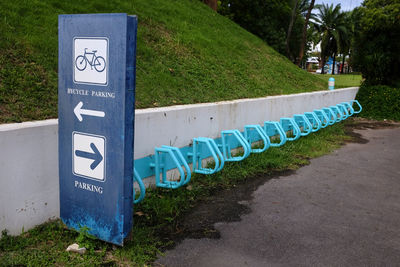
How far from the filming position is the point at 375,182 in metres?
6.21

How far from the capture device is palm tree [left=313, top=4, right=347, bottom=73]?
2469 inches

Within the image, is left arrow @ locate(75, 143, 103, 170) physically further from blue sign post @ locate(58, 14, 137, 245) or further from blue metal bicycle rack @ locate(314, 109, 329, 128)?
blue metal bicycle rack @ locate(314, 109, 329, 128)

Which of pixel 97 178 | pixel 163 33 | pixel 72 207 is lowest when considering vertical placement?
pixel 72 207

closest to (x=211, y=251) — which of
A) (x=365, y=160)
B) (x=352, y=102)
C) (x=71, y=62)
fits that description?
(x=71, y=62)

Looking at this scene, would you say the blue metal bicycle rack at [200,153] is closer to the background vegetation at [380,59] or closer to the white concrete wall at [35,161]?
the white concrete wall at [35,161]

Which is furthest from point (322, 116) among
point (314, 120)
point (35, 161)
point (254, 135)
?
point (35, 161)

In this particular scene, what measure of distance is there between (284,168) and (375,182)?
1.39 metres

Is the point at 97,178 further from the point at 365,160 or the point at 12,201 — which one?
the point at 365,160

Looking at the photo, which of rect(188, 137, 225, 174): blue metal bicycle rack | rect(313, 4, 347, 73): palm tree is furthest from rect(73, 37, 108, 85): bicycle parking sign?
rect(313, 4, 347, 73): palm tree

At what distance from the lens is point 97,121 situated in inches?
140

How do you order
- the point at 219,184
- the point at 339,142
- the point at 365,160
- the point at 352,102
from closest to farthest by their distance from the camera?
the point at 219,184
the point at 365,160
the point at 339,142
the point at 352,102

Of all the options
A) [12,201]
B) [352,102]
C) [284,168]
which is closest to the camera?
[12,201]

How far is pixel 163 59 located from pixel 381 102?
8.53 m

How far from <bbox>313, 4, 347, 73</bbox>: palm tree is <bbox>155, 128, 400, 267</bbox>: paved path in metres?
58.5
